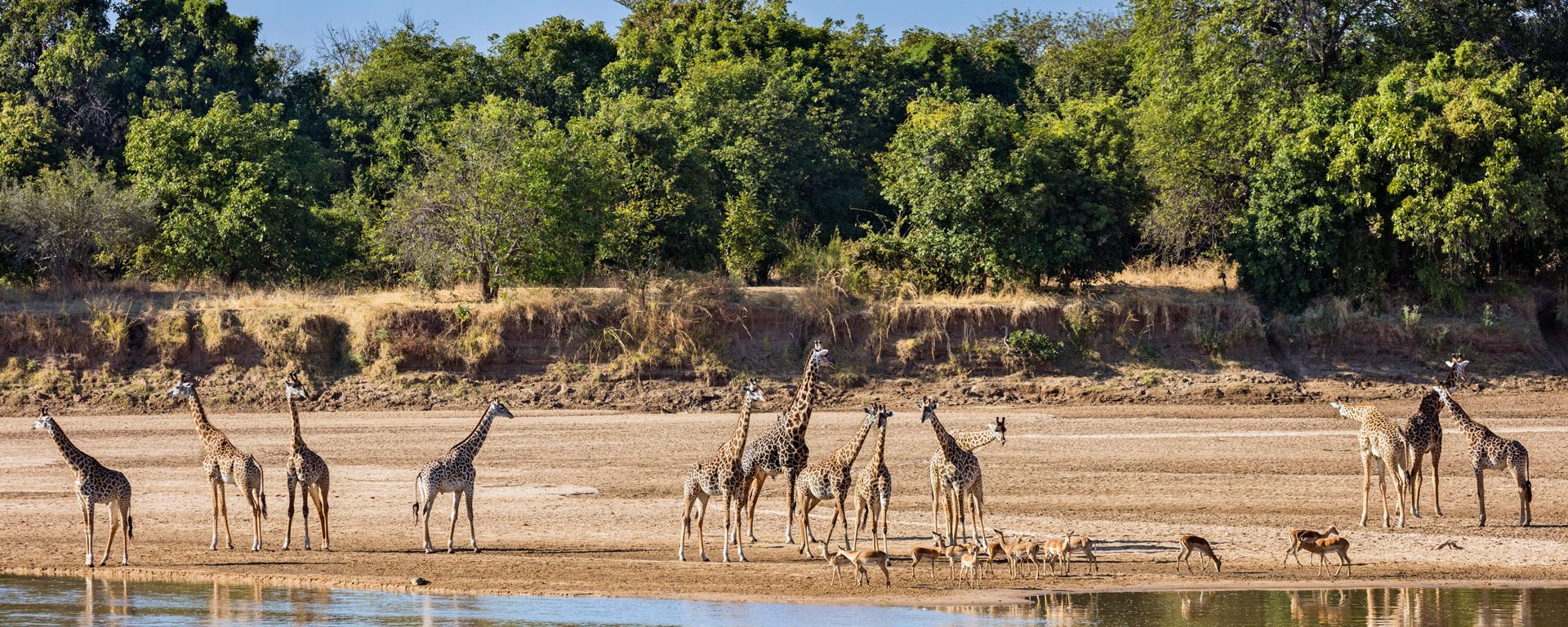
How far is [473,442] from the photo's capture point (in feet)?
56.6

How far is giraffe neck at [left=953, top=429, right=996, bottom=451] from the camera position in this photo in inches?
690

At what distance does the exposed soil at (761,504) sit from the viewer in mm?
16219

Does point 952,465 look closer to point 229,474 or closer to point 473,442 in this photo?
point 473,442

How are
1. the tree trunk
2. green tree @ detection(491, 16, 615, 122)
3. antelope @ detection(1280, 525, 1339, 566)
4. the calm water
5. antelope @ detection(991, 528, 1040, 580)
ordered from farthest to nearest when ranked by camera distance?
1. green tree @ detection(491, 16, 615, 122)
2. the tree trunk
3. antelope @ detection(1280, 525, 1339, 566)
4. antelope @ detection(991, 528, 1040, 580)
5. the calm water

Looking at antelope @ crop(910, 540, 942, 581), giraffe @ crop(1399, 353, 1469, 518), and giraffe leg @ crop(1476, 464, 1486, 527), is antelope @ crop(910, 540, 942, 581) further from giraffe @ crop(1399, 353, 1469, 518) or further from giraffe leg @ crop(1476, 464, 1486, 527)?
giraffe leg @ crop(1476, 464, 1486, 527)

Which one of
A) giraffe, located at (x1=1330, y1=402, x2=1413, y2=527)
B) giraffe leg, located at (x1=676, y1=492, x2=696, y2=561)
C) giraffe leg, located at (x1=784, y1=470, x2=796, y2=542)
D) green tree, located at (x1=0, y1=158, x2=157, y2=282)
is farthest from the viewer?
green tree, located at (x1=0, y1=158, x2=157, y2=282)

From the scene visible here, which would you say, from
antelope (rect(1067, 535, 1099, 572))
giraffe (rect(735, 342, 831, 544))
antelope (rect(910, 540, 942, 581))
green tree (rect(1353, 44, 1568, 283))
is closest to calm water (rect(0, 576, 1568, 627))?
antelope (rect(1067, 535, 1099, 572))

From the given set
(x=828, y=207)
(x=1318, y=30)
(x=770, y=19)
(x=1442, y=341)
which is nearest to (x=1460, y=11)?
(x=1318, y=30)

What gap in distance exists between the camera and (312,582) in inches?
633

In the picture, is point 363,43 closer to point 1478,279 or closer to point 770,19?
point 770,19

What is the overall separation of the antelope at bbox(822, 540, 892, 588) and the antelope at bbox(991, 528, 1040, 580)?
4.01 ft

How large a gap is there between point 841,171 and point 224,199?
17.2 meters

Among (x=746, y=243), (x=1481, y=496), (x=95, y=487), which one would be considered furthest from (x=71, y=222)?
(x=1481, y=496)

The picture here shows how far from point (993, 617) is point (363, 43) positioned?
55.6 m
